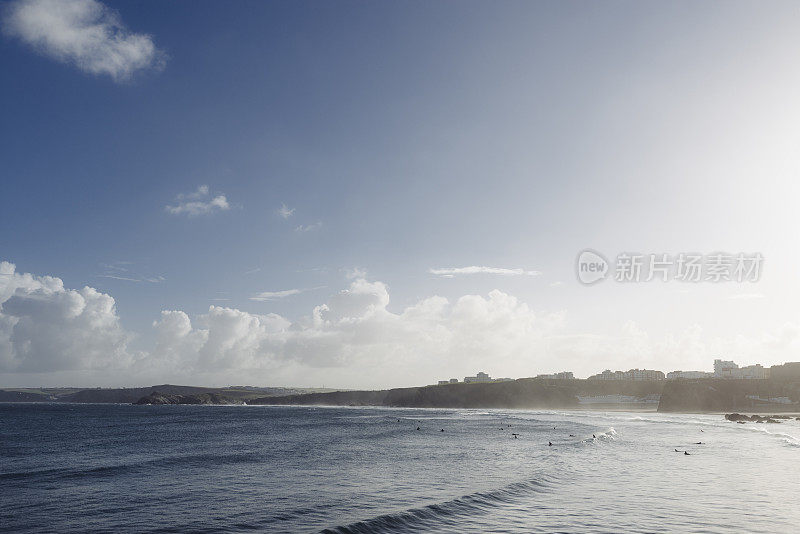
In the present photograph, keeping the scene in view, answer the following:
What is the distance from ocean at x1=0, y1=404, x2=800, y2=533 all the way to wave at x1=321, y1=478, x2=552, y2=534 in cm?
12

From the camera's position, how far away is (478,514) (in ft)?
98.7

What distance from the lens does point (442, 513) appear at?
3050 centimetres

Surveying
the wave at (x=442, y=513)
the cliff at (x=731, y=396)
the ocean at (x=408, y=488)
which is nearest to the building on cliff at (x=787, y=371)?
the cliff at (x=731, y=396)

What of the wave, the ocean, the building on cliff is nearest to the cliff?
the building on cliff

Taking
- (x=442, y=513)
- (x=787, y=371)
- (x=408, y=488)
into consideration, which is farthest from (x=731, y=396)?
(x=442, y=513)

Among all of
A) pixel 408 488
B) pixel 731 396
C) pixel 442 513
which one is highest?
pixel 442 513

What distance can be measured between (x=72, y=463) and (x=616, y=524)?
57.3 meters

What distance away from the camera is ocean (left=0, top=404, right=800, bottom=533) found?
2845cm

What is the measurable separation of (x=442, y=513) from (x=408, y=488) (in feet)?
29.0

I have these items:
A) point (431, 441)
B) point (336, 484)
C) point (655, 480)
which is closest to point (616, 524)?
point (655, 480)

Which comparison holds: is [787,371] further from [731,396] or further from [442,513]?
[442,513]

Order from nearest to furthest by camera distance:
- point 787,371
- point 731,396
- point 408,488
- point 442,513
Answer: point 442,513 < point 408,488 < point 731,396 < point 787,371

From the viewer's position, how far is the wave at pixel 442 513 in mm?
27594

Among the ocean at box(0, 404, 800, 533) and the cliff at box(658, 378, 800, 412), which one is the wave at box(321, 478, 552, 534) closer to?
the ocean at box(0, 404, 800, 533)
